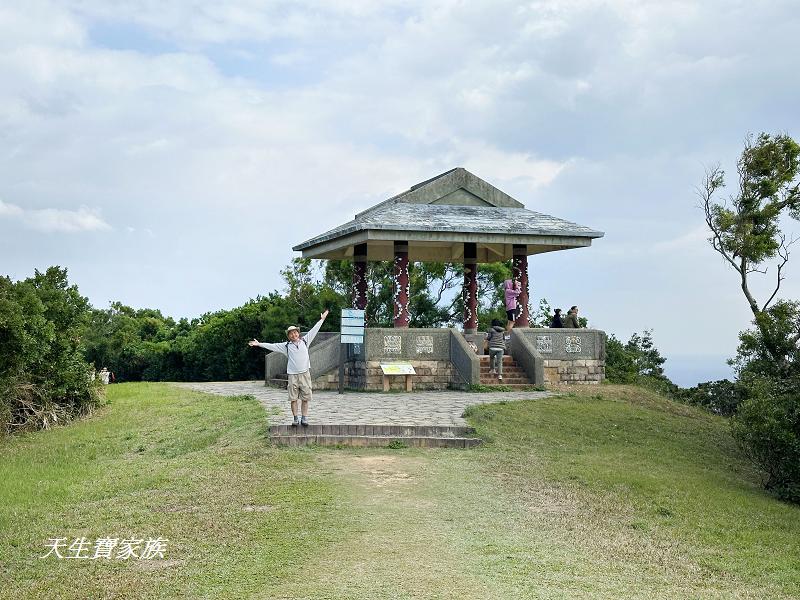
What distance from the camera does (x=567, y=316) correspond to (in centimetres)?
→ 2503

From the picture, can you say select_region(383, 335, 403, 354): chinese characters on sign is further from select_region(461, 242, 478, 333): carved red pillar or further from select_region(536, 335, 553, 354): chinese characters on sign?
select_region(461, 242, 478, 333): carved red pillar

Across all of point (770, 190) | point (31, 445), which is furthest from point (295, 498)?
point (770, 190)

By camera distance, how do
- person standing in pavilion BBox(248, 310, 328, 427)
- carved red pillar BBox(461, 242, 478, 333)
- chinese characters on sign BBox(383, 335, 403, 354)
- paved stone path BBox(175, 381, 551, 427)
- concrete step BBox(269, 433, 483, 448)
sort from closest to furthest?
concrete step BBox(269, 433, 483, 448)
person standing in pavilion BBox(248, 310, 328, 427)
paved stone path BBox(175, 381, 551, 427)
chinese characters on sign BBox(383, 335, 403, 354)
carved red pillar BBox(461, 242, 478, 333)

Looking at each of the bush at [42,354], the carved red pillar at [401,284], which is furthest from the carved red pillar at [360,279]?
the bush at [42,354]

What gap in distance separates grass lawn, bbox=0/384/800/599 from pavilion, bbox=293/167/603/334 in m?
7.28

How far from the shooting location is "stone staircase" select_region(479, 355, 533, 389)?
70.3 ft

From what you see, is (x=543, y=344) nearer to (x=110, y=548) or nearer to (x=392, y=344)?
(x=392, y=344)

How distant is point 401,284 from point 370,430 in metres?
9.24

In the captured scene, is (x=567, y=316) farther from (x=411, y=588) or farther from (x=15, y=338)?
(x=411, y=588)

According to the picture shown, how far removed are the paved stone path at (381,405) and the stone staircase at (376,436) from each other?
0.37 m

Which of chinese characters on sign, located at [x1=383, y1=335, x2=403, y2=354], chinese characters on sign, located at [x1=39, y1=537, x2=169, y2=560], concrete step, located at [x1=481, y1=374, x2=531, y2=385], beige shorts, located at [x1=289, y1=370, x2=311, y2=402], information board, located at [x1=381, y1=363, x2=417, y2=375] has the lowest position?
chinese characters on sign, located at [x1=39, y1=537, x2=169, y2=560]

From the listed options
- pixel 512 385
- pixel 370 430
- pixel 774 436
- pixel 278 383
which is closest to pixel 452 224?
pixel 512 385

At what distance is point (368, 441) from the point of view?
13.1 meters

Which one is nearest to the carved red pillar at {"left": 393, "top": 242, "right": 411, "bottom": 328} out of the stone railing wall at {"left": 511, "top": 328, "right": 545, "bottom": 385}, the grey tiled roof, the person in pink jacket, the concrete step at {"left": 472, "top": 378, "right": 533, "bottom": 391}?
the grey tiled roof
